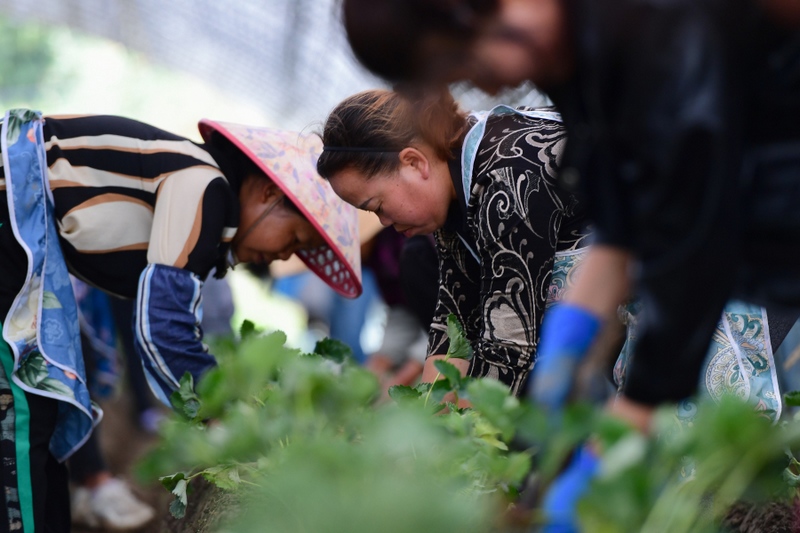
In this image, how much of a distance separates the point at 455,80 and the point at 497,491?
588mm

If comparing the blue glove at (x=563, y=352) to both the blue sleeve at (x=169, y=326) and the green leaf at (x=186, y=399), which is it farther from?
the blue sleeve at (x=169, y=326)

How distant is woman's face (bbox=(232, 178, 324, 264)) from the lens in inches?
89.4

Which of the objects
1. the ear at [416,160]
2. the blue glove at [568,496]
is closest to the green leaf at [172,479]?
the ear at [416,160]

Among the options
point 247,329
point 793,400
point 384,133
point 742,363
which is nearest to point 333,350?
point 247,329

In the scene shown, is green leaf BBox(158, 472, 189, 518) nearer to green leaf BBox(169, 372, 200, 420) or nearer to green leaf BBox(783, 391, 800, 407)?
green leaf BBox(169, 372, 200, 420)

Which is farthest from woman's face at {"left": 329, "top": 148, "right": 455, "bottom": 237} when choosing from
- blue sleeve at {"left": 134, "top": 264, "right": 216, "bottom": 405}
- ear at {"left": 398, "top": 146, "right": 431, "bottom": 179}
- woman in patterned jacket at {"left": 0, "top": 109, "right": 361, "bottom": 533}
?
blue sleeve at {"left": 134, "top": 264, "right": 216, "bottom": 405}

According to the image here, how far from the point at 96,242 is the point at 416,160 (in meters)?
0.79

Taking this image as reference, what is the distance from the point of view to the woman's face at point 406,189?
6.67 ft

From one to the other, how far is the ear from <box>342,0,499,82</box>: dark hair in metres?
0.98

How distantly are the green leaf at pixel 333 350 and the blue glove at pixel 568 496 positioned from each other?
1280mm

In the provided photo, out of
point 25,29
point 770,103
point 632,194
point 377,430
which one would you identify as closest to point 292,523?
point 377,430

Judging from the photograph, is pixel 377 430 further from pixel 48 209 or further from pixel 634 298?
pixel 48 209

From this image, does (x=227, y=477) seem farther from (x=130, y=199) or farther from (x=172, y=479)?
(x=130, y=199)

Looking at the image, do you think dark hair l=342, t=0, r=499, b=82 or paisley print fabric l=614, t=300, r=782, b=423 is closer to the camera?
dark hair l=342, t=0, r=499, b=82
